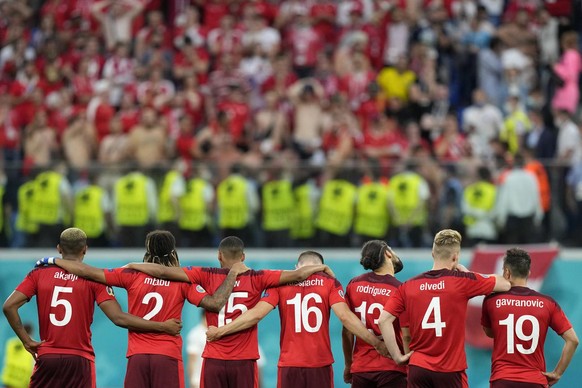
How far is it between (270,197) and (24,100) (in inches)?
→ 239

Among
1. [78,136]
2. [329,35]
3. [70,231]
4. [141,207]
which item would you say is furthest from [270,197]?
[70,231]

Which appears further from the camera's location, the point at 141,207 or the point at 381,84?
the point at 381,84

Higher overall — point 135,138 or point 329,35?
point 329,35

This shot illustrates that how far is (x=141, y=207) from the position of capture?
1978 centimetres

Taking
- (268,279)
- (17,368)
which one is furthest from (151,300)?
(17,368)

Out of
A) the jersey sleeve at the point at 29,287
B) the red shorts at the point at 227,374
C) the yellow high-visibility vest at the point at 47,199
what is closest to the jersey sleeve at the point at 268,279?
the red shorts at the point at 227,374

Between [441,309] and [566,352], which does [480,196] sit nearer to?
[566,352]

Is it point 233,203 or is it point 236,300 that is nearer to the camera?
point 236,300

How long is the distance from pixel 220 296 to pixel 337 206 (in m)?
6.94

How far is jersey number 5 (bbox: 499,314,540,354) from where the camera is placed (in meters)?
12.0

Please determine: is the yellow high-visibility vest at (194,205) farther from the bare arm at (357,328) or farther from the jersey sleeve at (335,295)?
the bare arm at (357,328)

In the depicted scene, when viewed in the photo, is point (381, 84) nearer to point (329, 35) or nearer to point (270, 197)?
point (329, 35)

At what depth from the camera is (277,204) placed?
19.5 meters

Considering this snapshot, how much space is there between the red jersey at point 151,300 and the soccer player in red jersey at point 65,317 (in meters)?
0.12
